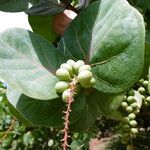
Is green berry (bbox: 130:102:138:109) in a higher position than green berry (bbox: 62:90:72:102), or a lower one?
lower

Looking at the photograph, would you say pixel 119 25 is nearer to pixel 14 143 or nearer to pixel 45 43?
pixel 45 43

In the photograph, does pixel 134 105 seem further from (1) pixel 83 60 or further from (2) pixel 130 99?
(1) pixel 83 60

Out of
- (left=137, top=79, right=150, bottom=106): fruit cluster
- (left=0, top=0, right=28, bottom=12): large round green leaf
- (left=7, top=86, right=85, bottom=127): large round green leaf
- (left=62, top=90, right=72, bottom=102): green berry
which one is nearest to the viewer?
(left=62, top=90, right=72, bottom=102): green berry

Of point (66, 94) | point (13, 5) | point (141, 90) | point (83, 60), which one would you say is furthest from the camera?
point (141, 90)

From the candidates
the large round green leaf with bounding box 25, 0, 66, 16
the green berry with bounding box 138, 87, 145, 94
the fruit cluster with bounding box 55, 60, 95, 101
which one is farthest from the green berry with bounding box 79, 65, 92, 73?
the green berry with bounding box 138, 87, 145, 94

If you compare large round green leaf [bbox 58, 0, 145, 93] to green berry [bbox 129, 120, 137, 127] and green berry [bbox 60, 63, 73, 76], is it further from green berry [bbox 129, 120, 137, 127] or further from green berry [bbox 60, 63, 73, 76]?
green berry [bbox 129, 120, 137, 127]

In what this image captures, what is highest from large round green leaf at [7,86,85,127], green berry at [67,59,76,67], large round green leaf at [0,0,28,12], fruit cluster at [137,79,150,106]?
green berry at [67,59,76,67]

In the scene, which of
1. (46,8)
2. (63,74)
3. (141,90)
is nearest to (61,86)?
(63,74)
